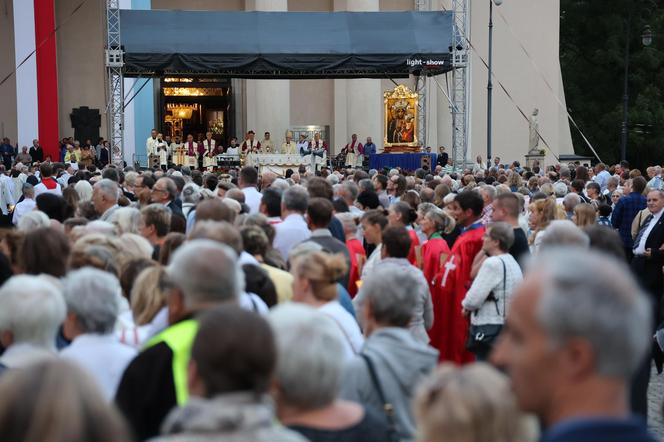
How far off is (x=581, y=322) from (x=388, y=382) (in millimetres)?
2450

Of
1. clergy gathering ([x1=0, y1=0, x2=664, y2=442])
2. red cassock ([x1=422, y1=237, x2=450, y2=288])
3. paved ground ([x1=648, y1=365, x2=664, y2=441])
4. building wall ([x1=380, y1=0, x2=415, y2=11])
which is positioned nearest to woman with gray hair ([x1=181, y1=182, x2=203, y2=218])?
clergy gathering ([x1=0, y1=0, x2=664, y2=442])

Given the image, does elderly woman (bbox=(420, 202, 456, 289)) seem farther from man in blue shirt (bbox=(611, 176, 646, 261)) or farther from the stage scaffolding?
the stage scaffolding

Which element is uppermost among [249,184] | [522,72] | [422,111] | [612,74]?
[612,74]

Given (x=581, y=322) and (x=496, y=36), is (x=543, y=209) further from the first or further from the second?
(x=496, y=36)

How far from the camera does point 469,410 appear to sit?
3174 millimetres

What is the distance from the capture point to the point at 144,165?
128 feet

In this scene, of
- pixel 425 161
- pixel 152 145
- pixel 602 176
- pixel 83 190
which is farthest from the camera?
pixel 152 145

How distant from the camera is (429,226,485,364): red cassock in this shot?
969 centimetres

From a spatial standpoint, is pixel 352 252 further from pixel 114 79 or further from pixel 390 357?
pixel 114 79

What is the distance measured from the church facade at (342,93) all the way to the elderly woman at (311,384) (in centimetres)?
3669

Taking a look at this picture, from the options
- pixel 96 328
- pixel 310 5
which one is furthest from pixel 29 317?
pixel 310 5

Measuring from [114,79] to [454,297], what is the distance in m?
20.7

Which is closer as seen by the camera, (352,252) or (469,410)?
(469,410)

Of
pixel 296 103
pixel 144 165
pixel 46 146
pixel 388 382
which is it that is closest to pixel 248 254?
pixel 388 382
